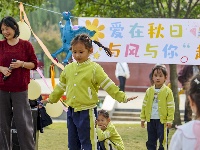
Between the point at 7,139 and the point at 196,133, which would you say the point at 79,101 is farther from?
the point at 196,133

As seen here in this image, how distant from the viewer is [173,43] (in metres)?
7.86

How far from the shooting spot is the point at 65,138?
29.4 ft

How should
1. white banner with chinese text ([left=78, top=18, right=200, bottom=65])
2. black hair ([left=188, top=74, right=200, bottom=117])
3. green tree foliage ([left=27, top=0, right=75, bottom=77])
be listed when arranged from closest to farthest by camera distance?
1. black hair ([left=188, top=74, right=200, bottom=117])
2. white banner with chinese text ([left=78, top=18, right=200, bottom=65])
3. green tree foliage ([left=27, top=0, right=75, bottom=77])

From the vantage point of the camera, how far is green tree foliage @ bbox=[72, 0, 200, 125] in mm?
10375

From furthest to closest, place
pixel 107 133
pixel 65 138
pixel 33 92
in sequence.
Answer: pixel 65 138
pixel 107 133
pixel 33 92

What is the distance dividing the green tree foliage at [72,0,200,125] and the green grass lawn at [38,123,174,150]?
1.02 meters

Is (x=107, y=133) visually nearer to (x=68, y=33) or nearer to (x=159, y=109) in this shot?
(x=159, y=109)

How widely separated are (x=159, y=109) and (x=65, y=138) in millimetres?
2666

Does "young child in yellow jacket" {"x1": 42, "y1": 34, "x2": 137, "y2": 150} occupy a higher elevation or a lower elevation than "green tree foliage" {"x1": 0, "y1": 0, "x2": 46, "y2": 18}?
lower

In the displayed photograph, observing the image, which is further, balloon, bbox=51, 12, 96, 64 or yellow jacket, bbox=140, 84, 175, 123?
balloon, bbox=51, 12, 96, 64

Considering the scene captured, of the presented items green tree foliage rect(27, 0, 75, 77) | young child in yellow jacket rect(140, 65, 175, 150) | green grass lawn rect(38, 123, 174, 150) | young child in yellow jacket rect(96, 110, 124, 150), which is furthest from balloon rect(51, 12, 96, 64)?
green tree foliage rect(27, 0, 75, 77)

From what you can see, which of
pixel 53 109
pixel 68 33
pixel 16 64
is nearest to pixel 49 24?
pixel 68 33

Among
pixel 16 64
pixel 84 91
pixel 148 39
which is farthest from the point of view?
pixel 148 39

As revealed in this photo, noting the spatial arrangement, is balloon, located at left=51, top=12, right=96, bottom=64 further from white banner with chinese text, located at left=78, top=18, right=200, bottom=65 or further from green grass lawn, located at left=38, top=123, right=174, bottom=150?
green grass lawn, located at left=38, top=123, right=174, bottom=150
